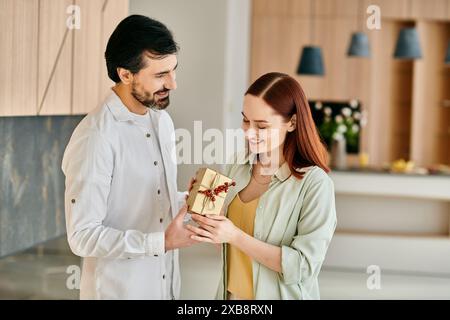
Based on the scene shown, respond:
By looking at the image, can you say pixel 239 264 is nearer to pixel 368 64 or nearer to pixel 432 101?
pixel 368 64

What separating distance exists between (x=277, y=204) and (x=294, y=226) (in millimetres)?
59

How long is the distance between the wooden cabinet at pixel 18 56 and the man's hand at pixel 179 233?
0.74 m

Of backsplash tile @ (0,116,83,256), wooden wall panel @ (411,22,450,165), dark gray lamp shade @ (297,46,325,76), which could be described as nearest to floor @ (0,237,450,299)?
backsplash tile @ (0,116,83,256)

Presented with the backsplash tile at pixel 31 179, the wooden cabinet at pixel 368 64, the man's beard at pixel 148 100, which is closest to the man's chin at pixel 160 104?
the man's beard at pixel 148 100

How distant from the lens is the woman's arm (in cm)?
154

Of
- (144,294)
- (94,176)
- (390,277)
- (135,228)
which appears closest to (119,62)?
(94,176)

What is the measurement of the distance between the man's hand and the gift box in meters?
0.05

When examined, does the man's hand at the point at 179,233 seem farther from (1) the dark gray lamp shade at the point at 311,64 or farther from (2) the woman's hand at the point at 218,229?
(1) the dark gray lamp shade at the point at 311,64

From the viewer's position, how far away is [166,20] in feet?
6.56

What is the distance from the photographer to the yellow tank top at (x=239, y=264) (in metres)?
1.63

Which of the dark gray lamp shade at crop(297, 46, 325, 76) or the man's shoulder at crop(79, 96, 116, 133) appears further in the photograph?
the dark gray lamp shade at crop(297, 46, 325, 76)

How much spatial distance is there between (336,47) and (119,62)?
217 inches

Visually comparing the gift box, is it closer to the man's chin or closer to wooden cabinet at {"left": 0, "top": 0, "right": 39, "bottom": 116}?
the man's chin

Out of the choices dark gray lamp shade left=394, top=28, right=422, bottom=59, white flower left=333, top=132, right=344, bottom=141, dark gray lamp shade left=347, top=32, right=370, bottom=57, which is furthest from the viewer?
dark gray lamp shade left=347, top=32, right=370, bottom=57
